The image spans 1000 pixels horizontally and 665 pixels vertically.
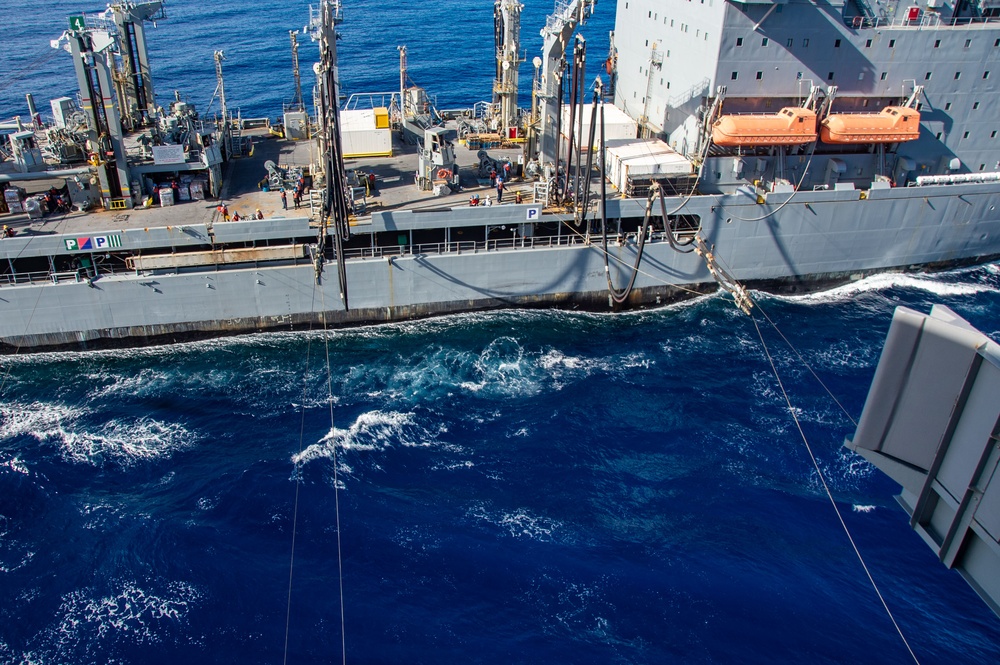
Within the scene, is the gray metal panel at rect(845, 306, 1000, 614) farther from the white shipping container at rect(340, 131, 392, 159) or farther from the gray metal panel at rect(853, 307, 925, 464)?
the white shipping container at rect(340, 131, 392, 159)

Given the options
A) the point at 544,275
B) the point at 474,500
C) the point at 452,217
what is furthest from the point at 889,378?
the point at 544,275

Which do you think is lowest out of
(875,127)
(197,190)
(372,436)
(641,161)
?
(372,436)

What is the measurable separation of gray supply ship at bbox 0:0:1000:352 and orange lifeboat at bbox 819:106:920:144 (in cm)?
11

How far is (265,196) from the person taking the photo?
3416cm

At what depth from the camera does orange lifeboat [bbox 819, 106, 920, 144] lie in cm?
3441

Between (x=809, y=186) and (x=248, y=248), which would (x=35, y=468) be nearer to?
(x=248, y=248)

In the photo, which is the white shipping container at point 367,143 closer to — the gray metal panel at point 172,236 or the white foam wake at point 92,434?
the gray metal panel at point 172,236

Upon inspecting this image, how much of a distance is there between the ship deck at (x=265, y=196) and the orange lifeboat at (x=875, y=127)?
15.3 meters

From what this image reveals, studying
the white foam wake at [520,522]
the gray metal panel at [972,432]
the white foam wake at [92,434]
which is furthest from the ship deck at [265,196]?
the gray metal panel at [972,432]

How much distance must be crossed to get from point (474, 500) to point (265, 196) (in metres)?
19.8

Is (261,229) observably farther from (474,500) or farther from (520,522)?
(520,522)

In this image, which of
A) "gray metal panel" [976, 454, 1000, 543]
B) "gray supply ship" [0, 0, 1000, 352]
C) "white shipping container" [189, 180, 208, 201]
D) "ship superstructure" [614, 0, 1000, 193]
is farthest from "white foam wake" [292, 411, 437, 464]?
"gray metal panel" [976, 454, 1000, 543]

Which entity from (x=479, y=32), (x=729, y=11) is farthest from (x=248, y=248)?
(x=479, y=32)

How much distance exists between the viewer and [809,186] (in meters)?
37.2
